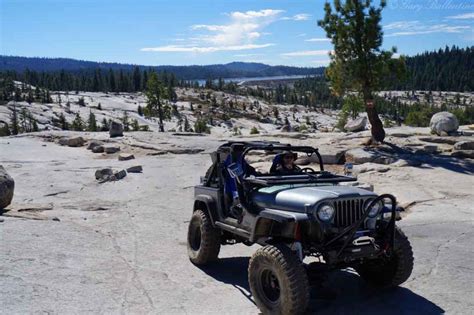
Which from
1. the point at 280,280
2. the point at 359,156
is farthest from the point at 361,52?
the point at 280,280

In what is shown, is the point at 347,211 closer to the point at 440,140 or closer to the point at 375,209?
the point at 375,209

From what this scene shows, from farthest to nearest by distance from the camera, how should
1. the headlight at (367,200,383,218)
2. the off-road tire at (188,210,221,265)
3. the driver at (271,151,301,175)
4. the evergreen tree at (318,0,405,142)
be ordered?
the evergreen tree at (318,0,405,142), the off-road tire at (188,210,221,265), the driver at (271,151,301,175), the headlight at (367,200,383,218)

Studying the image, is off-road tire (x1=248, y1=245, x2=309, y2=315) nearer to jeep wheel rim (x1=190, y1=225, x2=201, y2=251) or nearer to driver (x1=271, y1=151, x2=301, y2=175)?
driver (x1=271, y1=151, x2=301, y2=175)

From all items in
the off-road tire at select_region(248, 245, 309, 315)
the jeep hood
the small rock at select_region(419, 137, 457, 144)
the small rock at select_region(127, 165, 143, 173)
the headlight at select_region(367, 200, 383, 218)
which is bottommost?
the small rock at select_region(127, 165, 143, 173)

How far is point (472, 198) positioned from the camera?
13617 millimetres

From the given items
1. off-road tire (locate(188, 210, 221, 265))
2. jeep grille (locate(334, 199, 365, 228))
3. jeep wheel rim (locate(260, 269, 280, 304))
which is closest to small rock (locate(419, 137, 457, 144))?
off-road tire (locate(188, 210, 221, 265))

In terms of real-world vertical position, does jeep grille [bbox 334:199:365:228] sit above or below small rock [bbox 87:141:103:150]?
above

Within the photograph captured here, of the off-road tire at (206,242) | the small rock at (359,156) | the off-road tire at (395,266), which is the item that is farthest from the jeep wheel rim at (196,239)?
the small rock at (359,156)

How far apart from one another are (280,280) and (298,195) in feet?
3.63

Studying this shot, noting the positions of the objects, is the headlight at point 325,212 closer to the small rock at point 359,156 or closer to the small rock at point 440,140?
the small rock at point 359,156

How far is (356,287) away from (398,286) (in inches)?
22.9

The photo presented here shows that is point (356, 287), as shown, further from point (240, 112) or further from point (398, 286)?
point (240, 112)

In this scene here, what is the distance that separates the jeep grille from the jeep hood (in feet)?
0.26

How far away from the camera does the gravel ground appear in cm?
617
